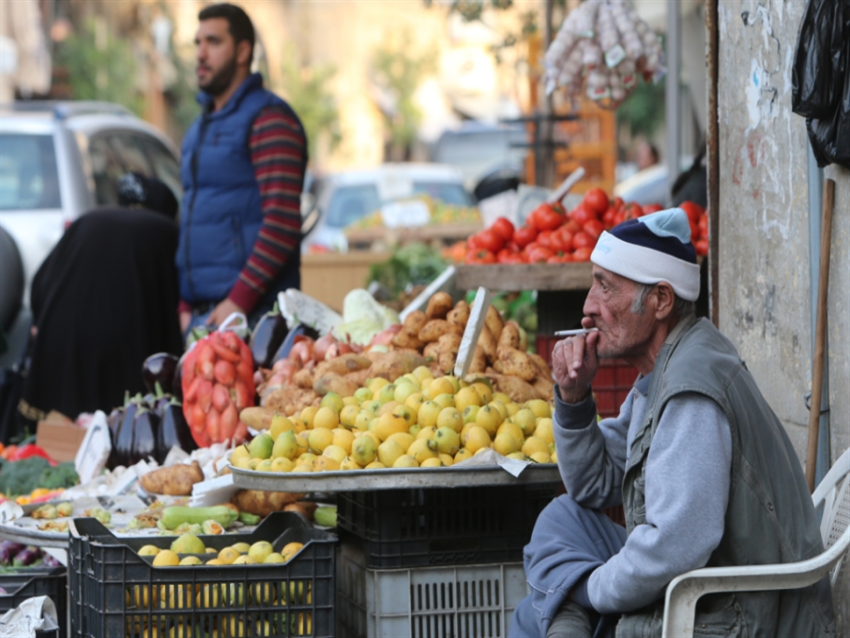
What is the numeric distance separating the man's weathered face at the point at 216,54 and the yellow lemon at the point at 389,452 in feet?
9.35

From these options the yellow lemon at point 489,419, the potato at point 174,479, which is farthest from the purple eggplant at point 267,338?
the yellow lemon at point 489,419

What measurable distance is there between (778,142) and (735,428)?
1573mm

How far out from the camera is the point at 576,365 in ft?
9.36

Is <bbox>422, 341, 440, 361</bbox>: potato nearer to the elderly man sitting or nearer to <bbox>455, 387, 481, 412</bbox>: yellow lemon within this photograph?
<bbox>455, 387, 481, 412</bbox>: yellow lemon

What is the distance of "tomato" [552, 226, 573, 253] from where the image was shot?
4.99 meters

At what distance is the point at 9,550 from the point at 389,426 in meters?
1.66

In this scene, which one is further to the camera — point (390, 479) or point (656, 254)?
point (390, 479)

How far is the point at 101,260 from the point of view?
613 centimetres

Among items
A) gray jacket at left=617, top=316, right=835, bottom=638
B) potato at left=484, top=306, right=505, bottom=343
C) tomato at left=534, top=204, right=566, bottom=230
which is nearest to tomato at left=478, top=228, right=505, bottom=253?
tomato at left=534, top=204, right=566, bottom=230

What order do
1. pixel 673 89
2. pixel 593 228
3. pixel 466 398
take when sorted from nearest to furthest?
1. pixel 466 398
2. pixel 593 228
3. pixel 673 89

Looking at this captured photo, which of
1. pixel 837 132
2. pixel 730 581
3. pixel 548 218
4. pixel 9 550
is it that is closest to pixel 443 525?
pixel 730 581

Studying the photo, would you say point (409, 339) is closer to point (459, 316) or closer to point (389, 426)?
point (459, 316)

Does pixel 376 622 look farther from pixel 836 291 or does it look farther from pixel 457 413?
pixel 836 291

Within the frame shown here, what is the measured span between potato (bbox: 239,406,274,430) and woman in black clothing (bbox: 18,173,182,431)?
199cm
